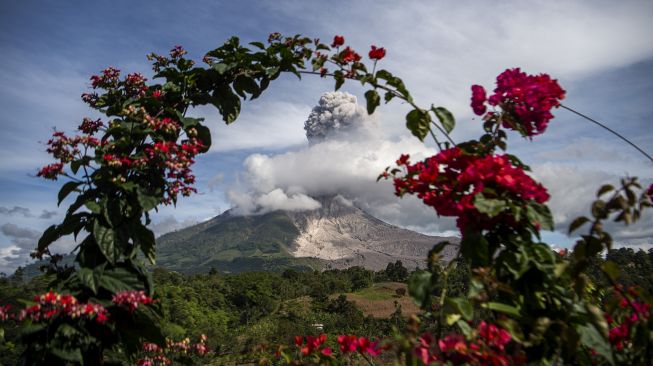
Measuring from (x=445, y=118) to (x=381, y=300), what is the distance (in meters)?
66.2

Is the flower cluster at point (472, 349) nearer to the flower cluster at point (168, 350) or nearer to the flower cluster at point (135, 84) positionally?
the flower cluster at point (168, 350)

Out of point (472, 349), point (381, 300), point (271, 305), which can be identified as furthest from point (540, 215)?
point (381, 300)

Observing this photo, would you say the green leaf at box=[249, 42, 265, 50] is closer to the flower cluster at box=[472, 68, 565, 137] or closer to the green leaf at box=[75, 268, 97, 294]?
the flower cluster at box=[472, 68, 565, 137]

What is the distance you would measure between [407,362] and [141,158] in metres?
1.65

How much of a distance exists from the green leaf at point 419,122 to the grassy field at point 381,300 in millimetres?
53635

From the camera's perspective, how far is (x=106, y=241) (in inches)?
75.2

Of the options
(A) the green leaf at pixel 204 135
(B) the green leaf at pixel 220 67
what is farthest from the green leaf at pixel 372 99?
(A) the green leaf at pixel 204 135

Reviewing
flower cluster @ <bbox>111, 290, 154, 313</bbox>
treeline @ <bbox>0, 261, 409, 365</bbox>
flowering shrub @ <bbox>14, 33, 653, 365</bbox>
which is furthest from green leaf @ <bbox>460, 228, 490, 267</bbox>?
treeline @ <bbox>0, 261, 409, 365</bbox>

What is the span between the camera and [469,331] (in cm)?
139


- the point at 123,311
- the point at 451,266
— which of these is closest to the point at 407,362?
the point at 451,266

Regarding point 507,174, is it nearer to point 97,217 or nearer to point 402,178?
point 402,178

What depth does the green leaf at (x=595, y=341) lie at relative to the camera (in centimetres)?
136

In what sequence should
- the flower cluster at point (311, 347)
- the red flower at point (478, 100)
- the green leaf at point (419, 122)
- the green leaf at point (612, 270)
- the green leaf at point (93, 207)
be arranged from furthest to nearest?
the green leaf at point (419, 122)
the red flower at point (478, 100)
the green leaf at point (93, 207)
the flower cluster at point (311, 347)
the green leaf at point (612, 270)

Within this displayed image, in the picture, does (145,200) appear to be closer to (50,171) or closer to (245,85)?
(50,171)
